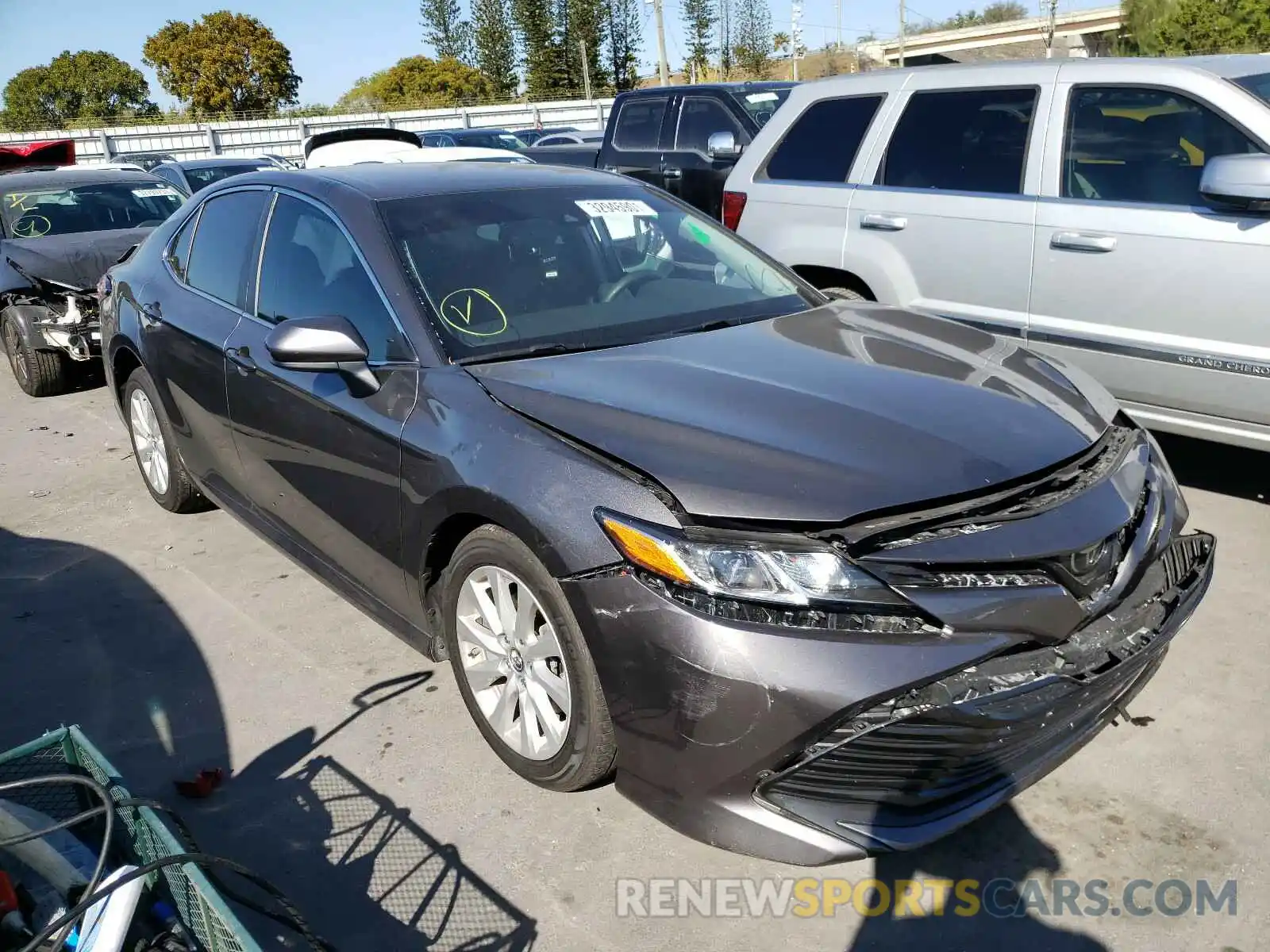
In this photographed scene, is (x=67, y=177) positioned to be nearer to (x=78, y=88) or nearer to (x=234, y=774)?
(x=234, y=774)

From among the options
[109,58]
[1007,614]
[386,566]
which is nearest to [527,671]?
[386,566]

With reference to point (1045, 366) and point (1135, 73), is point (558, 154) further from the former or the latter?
point (1045, 366)

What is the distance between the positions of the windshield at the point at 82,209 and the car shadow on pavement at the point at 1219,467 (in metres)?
7.61

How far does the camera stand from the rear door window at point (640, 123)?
1035cm

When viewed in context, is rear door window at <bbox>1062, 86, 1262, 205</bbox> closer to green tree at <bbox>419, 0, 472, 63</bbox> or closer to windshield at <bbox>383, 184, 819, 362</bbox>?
windshield at <bbox>383, 184, 819, 362</bbox>

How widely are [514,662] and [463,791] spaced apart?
0.45 metres

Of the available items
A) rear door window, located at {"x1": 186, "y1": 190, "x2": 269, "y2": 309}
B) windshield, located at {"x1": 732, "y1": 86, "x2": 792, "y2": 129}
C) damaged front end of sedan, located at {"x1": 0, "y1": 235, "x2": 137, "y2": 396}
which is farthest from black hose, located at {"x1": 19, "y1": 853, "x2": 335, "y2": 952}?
windshield, located at {"x1": 732, "y1": 86, "x2": 792, "y2": 129}

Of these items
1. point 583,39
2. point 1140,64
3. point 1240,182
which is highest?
point 583,39

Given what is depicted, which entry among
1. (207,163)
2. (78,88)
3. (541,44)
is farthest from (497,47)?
(207,163)

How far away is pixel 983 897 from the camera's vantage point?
2.53 metres

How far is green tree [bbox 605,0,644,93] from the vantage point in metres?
67.0

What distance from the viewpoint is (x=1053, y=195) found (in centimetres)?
492

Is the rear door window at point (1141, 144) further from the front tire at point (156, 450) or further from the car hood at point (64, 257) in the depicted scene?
the car hood at point (64, 257)

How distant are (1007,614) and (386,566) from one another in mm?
1846
